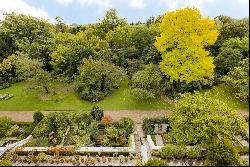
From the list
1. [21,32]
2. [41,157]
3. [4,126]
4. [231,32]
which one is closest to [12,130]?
[4,126]

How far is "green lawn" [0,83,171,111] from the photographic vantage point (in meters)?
36.6

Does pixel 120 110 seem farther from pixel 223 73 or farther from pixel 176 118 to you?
pixel 223 73

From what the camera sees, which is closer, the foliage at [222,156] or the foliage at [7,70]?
the foliage at [222,156]

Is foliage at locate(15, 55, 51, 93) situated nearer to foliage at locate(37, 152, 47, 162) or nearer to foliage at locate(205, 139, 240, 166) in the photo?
foliage at locate(37, 152, 47, 162)

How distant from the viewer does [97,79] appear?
37.6 m

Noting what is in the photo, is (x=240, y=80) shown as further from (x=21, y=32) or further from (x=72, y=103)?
(x=21, y=32)

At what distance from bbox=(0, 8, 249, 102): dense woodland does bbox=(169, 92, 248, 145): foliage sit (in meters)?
6.67

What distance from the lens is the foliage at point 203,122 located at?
2675 cm

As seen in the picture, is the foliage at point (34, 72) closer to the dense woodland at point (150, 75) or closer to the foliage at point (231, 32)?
the dense woodland at point (150, 75)

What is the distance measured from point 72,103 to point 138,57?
1076 cm

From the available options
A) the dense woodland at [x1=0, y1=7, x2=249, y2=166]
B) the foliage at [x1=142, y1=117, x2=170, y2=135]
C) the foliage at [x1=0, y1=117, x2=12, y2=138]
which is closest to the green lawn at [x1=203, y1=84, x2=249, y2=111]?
the dense woodland at [x1=0, y1=7, x2=249, y2=166]

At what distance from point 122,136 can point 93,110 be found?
4.14 meters

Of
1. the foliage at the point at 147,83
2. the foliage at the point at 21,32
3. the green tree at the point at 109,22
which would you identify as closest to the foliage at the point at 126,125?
the foliage at the point at 147,83

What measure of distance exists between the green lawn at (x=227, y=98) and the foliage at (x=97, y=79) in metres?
9.37
